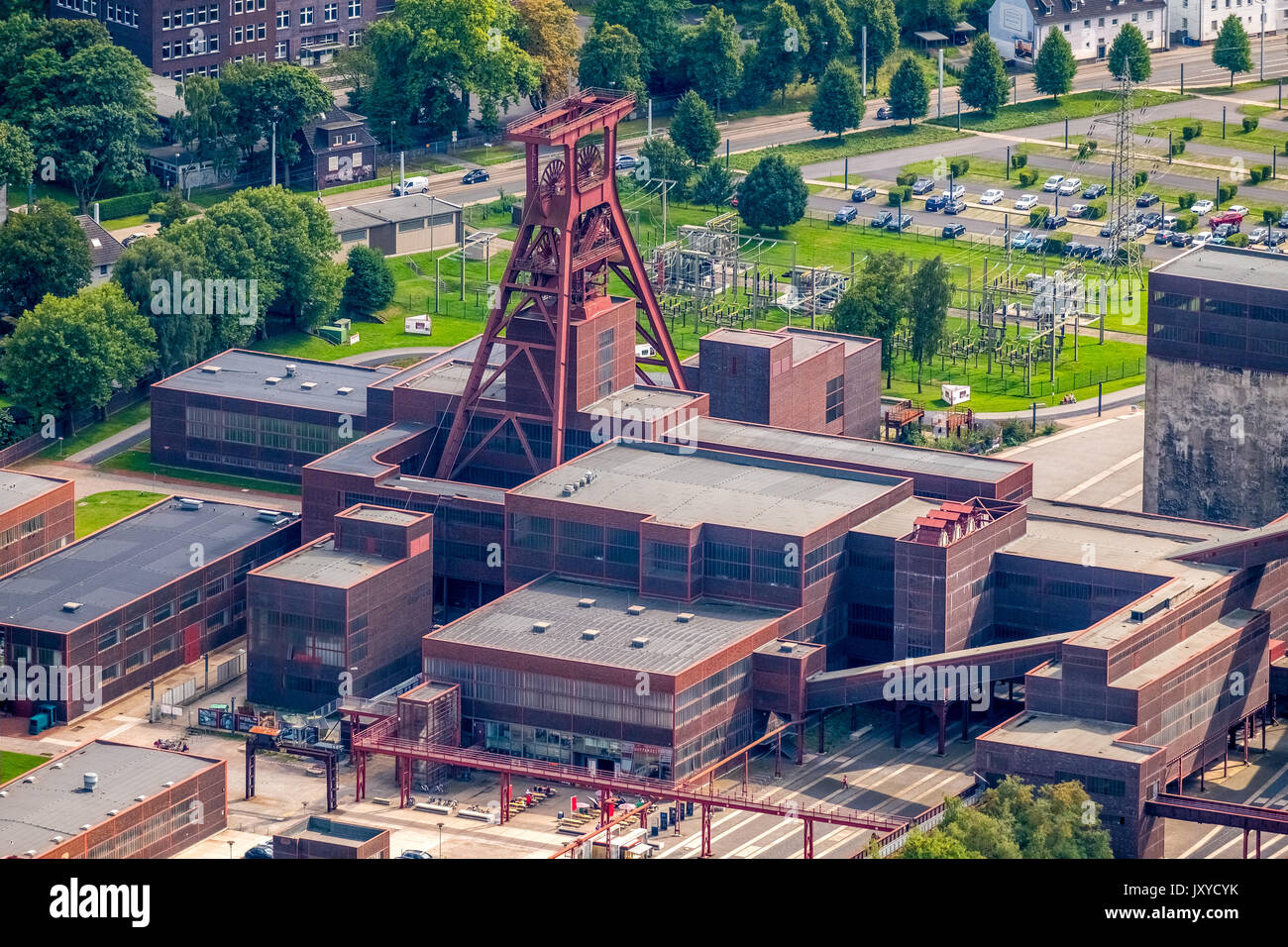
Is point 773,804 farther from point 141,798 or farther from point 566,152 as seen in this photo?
point 566,152

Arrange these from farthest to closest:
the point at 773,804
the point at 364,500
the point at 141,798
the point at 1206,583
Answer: the point at 364,500, the point at 1206,583, the point at 773,804, the point at 141,798

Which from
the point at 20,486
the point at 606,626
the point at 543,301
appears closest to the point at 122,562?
the point at 20,486

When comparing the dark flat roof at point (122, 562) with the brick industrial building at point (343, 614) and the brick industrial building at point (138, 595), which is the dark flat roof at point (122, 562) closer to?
the brick industrial building at point (138, 595)

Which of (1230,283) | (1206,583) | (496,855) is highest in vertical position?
(1230,283)

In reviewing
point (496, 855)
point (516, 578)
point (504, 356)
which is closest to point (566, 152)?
point (504, 356)

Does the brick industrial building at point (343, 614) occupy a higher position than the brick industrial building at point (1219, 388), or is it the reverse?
the brick industrial building at point (1219, 388)

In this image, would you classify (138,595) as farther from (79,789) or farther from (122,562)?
(79,789)

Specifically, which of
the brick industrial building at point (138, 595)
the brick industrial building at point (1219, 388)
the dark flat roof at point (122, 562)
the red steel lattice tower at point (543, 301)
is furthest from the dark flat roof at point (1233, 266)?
the dark flat roof at point (122, 562)

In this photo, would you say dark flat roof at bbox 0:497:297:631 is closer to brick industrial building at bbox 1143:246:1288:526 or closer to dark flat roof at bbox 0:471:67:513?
dark flat roof at bbox 0:471:67:513
